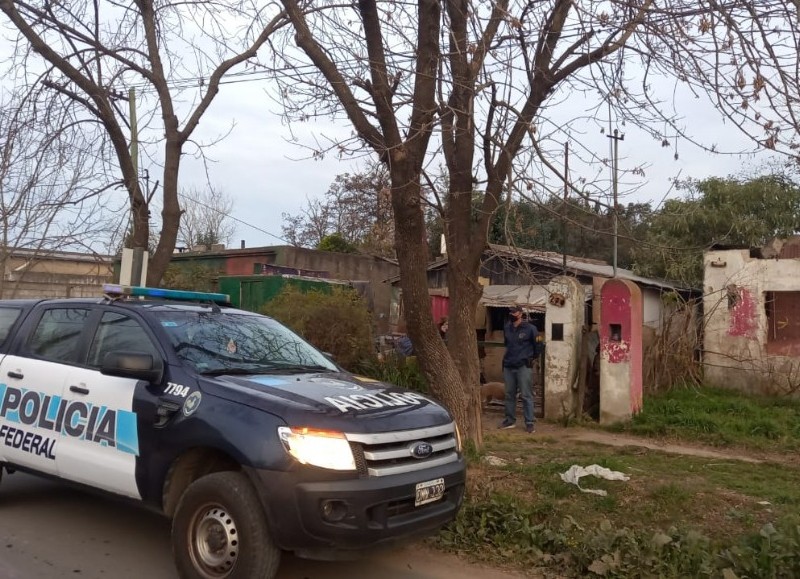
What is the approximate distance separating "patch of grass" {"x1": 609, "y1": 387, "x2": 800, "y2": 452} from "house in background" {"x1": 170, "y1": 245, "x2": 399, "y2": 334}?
10068 mm

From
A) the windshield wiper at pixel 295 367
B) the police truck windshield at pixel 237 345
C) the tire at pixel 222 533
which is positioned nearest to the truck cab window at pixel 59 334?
the police truck windshield at pixel 237 345

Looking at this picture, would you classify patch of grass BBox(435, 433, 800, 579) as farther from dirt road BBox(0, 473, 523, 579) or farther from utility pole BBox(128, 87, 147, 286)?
utility pole BBox(128, 87, 147, 286)

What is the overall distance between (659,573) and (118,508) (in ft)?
14.4

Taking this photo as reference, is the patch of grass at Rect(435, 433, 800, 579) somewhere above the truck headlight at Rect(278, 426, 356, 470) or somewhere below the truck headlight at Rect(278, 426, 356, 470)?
below

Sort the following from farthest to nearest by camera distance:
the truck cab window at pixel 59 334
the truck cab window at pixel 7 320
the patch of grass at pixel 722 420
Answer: the patch of grass at pixel 722 420 → the truck cab window at pixel 7 320 → the truck cab window at pixel 59 334

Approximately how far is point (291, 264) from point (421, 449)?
63.1 feet

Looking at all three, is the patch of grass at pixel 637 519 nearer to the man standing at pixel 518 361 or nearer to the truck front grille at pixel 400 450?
the truck front grille at pixel 400 450

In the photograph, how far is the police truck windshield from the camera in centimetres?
473

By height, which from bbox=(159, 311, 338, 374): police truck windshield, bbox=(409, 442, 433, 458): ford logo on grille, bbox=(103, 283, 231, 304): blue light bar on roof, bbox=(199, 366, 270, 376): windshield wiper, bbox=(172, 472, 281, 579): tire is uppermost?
bbox=(103, 283, 231, 304): blue light bar on roof

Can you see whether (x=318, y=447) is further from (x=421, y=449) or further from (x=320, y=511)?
(x=421, y=449)

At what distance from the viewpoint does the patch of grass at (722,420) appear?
9141 millimetres

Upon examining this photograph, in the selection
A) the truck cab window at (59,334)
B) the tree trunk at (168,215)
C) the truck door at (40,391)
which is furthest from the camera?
the tree trunk at (168,215)

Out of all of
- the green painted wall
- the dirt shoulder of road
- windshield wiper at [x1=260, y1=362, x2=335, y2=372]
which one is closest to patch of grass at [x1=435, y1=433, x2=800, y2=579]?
the dirt shoulder of road

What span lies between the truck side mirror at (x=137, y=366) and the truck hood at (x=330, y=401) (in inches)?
15.6
